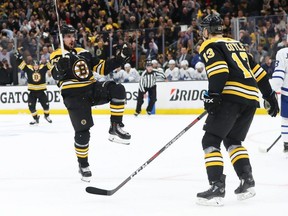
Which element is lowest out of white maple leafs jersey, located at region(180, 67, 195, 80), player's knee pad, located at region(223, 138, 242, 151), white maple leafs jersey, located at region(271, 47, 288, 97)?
white maple leafs jersey, located at region(180, 67, 195, 80)

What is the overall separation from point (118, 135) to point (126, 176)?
0.42 metres

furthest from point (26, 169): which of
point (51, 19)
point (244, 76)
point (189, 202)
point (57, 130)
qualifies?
point (51, 19)

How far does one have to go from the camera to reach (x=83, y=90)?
217 inches

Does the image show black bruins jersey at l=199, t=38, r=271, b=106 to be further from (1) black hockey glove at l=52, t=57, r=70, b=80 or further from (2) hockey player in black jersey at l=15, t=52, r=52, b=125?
(2) hockey player in black jersey at l=15, t=52, r=52, b=125

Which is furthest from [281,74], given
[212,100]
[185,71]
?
[185,71]

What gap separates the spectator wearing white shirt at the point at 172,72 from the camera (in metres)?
14.3

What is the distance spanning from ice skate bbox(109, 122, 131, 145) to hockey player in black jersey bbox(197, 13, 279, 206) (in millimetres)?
1280

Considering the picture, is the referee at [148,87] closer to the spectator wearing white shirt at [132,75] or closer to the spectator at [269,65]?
the spectator wearing white shirt at [132,75]

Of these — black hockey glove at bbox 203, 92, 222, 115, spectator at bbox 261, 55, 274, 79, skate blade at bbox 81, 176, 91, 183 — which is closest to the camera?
black hockey glove at bbox 203, 92, 222, 115

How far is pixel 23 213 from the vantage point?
4180 mm

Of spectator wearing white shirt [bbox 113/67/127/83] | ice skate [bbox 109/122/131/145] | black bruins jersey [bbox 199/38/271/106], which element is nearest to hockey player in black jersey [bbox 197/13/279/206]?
black bruins jersey [bbox 199/38/271/106]

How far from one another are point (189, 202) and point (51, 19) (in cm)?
1426

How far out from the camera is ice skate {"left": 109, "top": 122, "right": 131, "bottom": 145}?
18.3 ft

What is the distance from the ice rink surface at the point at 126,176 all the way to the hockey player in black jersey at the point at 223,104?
194 mm
